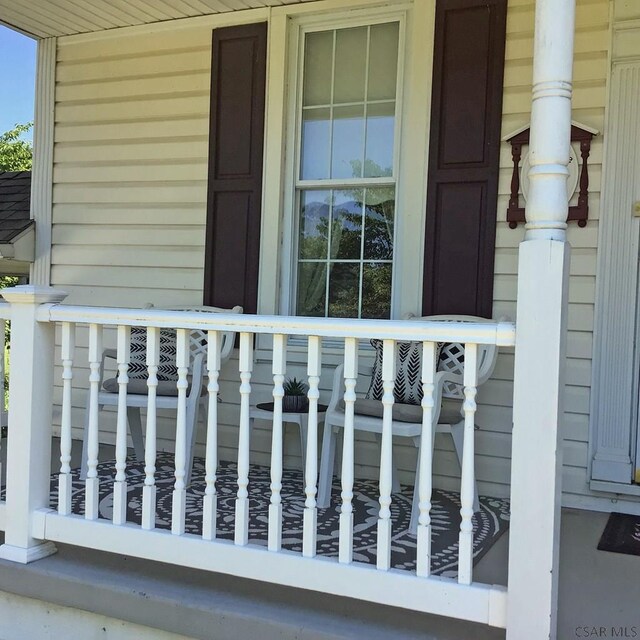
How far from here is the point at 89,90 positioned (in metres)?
4.46

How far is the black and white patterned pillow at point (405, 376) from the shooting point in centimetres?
309

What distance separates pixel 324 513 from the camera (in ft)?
9.86

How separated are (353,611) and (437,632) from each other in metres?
0.26

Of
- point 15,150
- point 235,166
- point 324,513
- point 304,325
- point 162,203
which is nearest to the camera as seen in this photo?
point 304,325

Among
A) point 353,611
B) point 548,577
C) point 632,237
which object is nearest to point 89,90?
point 632,237

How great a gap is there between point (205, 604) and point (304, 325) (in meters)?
0.89

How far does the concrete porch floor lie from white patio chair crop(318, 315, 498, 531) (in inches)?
23.7

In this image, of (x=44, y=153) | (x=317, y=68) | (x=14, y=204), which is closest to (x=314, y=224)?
(x=317, y=68)

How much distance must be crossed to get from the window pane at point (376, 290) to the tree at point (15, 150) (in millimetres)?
14712

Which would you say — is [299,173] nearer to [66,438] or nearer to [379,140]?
[379,140]

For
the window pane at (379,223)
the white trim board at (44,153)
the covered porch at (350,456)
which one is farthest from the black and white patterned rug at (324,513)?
the white trim board at (44,153)

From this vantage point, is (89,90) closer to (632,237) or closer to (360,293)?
(360,293)

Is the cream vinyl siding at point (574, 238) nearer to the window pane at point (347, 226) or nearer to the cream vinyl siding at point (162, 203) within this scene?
the cream vinyl siding at point (162, 203)
